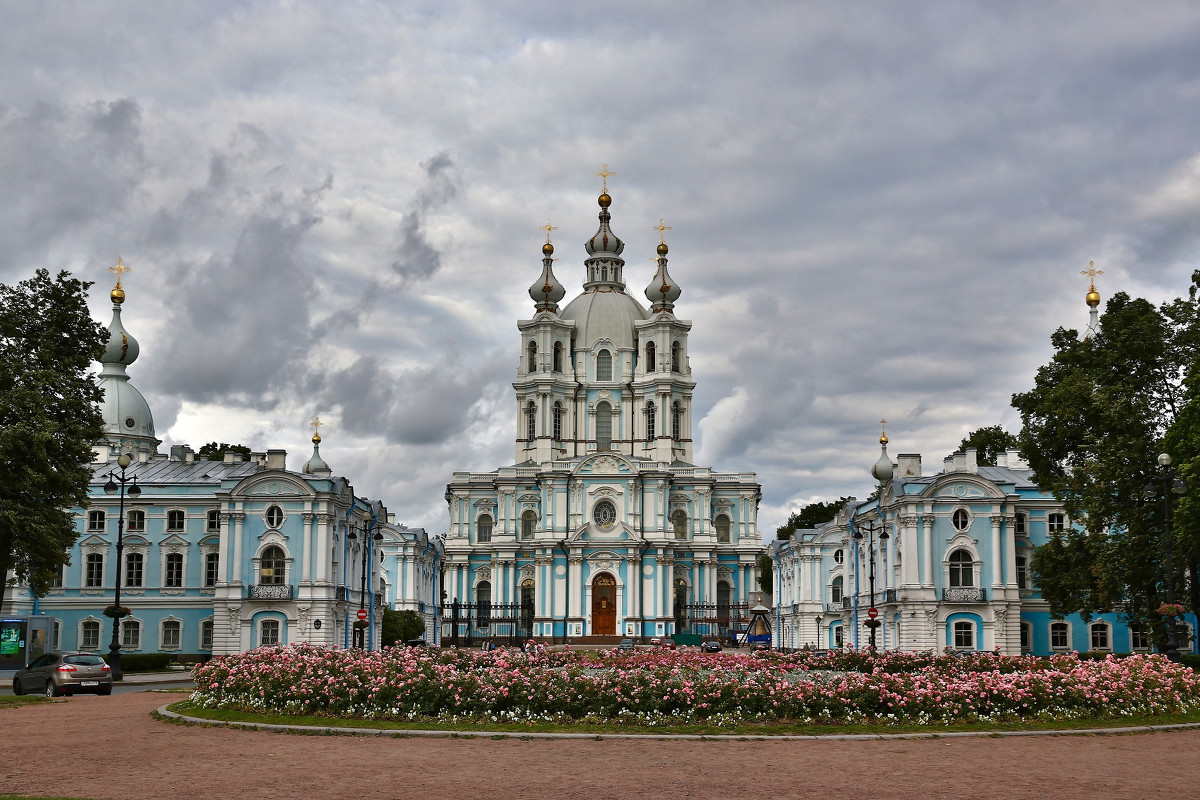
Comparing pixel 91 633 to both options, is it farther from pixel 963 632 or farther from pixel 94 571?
pixel 963 632

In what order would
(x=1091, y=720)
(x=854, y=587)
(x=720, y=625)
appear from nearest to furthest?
(x=1091, y=720) < (x=854, y=587) < (x=720, y=625)

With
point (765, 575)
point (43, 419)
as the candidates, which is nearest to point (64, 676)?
point (43, 419)

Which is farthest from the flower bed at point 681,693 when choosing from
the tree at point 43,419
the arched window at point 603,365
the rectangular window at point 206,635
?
the arched window at point 603,365

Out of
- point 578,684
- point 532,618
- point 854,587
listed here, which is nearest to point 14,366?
point 578,684

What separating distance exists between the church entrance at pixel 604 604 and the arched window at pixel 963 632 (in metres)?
34.8

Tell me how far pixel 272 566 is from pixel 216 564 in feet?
11.5

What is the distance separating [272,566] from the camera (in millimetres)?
53719

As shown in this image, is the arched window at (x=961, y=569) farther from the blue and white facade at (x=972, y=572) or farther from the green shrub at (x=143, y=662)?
the green shrub at (x=143, y=662)

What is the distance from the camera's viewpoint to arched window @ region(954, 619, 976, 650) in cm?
5206

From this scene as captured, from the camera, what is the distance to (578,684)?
22.3 m

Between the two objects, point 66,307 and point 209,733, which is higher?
point 66,307

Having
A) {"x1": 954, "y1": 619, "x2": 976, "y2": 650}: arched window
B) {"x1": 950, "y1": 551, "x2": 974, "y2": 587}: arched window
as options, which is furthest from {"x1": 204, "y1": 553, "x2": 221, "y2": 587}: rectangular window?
{"x1": 954, "y1": 619, "x2": 976, "y2": 650}: arched window

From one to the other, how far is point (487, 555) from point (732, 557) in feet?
59.0

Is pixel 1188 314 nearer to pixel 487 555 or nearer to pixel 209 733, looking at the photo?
pixel 209 733
